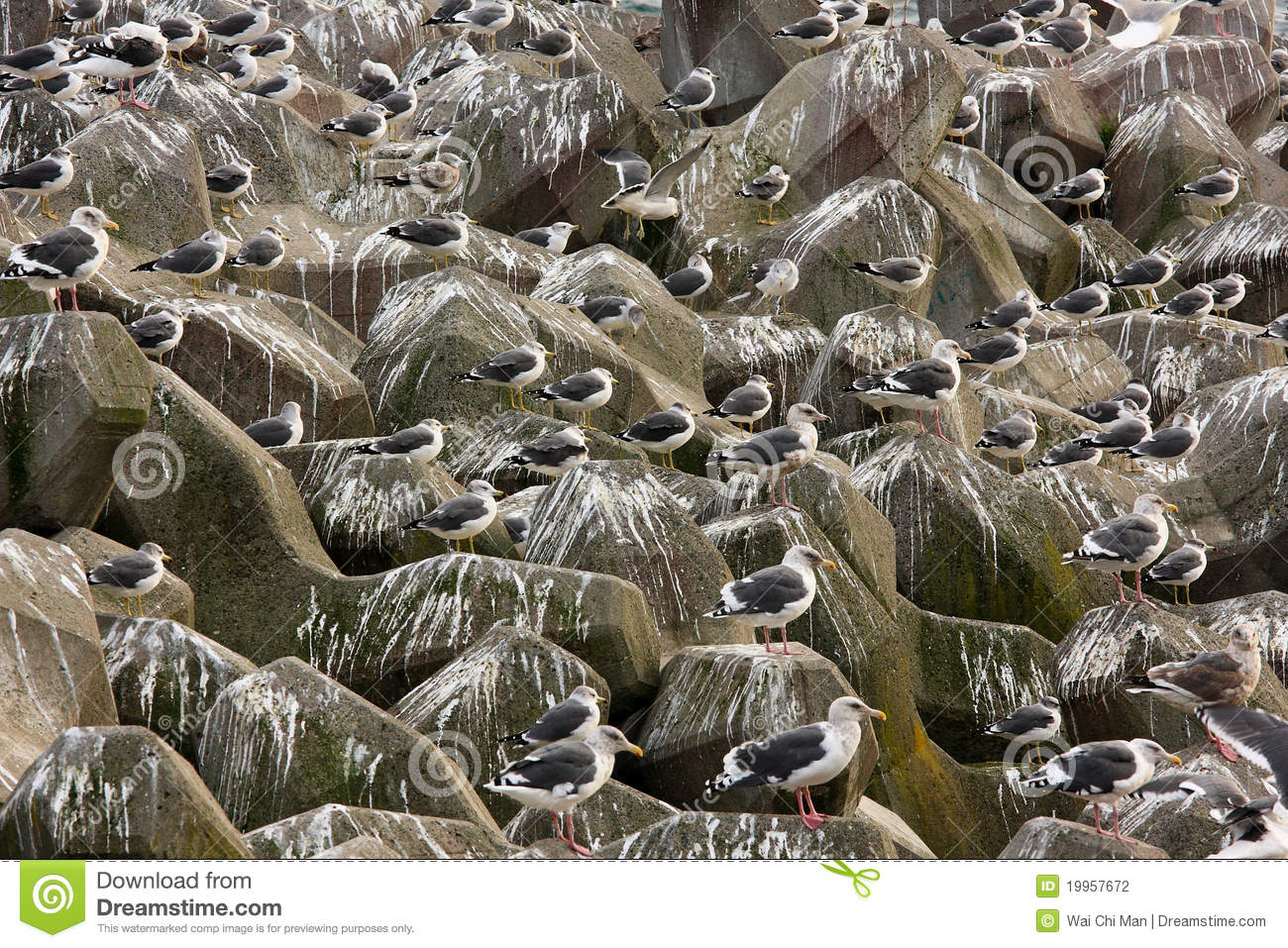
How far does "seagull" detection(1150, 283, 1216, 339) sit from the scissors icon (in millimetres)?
11486

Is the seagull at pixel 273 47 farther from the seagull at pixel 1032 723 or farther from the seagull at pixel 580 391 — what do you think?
the seagull at pixel 1032 723

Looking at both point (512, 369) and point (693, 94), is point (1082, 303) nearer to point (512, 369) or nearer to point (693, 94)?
point (693, 94)

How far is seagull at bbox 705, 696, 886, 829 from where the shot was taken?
298 inches

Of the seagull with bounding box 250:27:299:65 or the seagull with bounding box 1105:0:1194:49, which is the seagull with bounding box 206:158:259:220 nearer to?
the seagull with bounding box 250:27:299:65

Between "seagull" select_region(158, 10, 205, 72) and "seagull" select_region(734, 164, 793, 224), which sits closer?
"seagull" select_region(734, 164, 793, 224)

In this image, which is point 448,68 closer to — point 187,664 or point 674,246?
point 674,246

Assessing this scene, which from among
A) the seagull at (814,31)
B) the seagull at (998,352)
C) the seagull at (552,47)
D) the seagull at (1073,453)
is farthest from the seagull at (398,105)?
the seagull at (1073,453)

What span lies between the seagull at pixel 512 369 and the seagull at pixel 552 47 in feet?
25.3

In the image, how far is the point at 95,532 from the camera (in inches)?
376

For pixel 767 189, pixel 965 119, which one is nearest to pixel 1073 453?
pixel 767 189

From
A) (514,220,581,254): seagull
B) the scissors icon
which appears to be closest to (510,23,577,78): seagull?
(514,220,581,254): seagull

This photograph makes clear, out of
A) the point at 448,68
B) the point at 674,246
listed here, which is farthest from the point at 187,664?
the point at 448,68

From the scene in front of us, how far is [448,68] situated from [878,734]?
40.9 feet

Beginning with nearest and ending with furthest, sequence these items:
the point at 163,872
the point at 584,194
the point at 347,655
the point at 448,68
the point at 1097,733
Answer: the point at 163,872, the point at 347,655, the point at 1097,733, the point at 584,194, the point at 448,68
